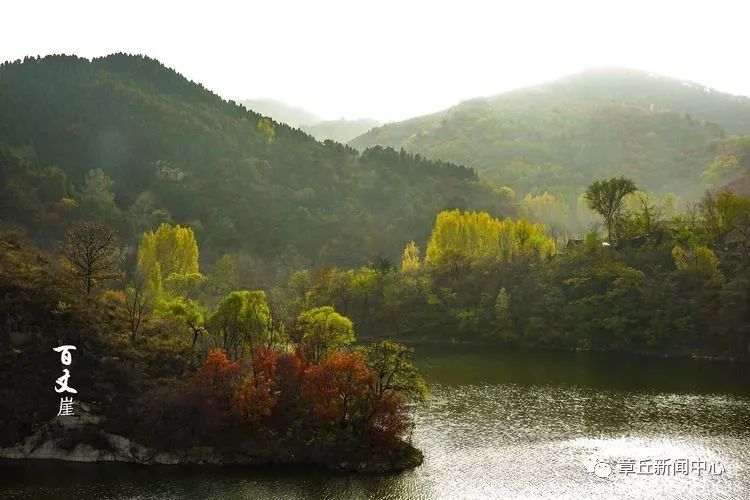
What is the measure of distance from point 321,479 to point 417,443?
7740mm

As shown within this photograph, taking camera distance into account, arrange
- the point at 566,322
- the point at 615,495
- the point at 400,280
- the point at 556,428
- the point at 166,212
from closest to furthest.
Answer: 1. the point at 615,495
2. the point at 556,428
3. the point at 566,322
4. the point at 400,280
5. the point at 166,212

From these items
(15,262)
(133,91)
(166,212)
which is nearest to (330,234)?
(166,212)

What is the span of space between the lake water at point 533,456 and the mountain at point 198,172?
65.1 m

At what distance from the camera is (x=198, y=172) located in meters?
126

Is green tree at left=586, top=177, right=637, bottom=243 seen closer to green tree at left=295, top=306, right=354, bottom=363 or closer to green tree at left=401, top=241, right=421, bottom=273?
green tree at left=401, top=241, right=421, bottom=273

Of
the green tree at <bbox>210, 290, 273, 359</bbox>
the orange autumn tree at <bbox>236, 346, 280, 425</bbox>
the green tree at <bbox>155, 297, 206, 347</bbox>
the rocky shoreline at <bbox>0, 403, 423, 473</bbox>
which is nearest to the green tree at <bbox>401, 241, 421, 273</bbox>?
the green tree at <bbox>210, 290, 273, 359</bbox>

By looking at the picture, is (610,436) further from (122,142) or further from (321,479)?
(122,142)

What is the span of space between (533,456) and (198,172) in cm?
10385

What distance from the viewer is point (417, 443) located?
39250mm

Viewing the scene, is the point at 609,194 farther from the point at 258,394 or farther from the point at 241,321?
the point at 258,394

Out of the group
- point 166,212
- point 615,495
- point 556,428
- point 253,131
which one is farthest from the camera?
point 253,131

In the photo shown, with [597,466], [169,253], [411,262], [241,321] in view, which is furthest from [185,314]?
[411,262]

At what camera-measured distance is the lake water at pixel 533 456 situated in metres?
32.2

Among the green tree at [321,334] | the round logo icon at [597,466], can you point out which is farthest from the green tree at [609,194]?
the round logo icon at [597,466]
